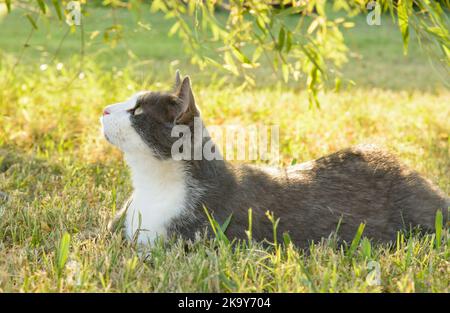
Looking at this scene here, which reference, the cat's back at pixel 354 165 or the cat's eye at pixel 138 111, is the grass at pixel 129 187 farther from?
the cat's eye at pixel 138 111

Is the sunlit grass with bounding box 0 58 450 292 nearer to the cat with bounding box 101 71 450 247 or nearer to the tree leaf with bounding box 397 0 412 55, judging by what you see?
the cat with bounding box 101 71 450 247

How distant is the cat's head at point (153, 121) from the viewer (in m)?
2.58

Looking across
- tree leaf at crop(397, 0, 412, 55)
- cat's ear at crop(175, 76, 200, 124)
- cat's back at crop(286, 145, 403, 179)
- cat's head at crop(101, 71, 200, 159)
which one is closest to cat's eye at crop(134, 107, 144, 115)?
cat's head at crop(101, 71, 200, 159)

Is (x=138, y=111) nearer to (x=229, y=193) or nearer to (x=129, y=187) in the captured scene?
(x=229, y=193)

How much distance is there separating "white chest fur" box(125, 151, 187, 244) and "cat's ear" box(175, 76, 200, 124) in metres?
0.18

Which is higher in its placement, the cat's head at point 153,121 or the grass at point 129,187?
the cat's head at point 153,121

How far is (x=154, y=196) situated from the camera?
260 cm

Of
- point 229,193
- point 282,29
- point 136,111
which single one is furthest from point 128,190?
point 282,29

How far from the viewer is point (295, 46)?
3.69m

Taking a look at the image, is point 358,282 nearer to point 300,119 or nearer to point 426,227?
point 426,227

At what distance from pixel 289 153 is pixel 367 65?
17.9 feet

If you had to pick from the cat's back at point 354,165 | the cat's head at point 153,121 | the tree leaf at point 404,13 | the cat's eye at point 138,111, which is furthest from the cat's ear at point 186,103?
the tree leaf at point 404,13

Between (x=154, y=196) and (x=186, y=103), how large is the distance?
15.9 inches

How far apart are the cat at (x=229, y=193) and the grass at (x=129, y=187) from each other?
0.09 meters
